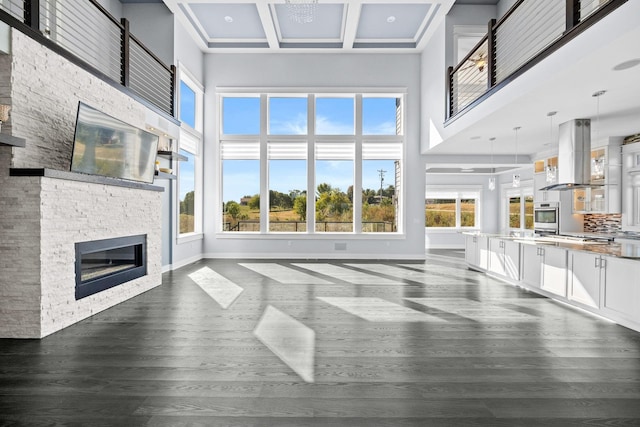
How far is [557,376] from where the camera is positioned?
2465mm

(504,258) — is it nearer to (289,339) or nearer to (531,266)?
(531,266)

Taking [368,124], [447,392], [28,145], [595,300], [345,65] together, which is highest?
[345,65]

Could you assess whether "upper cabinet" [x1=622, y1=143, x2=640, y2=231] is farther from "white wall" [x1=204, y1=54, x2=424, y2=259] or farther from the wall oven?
"white wall" [x1=204, y1=54, x2=424, y2=259]

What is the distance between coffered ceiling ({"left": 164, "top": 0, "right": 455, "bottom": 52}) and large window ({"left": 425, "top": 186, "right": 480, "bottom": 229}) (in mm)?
5006

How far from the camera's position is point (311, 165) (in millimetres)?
8438

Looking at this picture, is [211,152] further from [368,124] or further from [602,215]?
[602,215]

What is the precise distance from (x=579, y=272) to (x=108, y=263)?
621 cm

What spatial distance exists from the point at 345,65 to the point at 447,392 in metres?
7.77

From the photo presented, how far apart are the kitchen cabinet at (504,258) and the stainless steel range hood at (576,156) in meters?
1.12

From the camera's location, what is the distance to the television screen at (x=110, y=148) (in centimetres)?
368

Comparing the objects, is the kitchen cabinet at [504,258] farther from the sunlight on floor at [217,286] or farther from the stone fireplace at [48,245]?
the stone fireplace at [48,245]

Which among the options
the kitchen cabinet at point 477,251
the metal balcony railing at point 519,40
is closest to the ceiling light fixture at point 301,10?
the metal balcony railing at point 519,40

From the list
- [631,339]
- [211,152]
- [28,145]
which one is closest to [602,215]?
[631,339]

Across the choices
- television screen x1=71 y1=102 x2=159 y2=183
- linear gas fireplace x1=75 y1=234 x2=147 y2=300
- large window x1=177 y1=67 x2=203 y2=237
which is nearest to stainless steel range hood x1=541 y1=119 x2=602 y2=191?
television screen x1=71 y1=102 x2=159 y2=183
